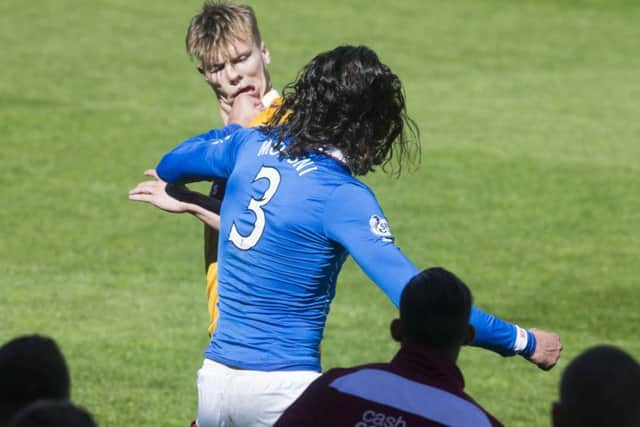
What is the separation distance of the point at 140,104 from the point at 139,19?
516 cm

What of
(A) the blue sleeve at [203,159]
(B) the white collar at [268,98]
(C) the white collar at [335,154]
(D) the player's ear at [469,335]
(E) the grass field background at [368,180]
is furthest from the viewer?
(E) the grass field background at [368,180]

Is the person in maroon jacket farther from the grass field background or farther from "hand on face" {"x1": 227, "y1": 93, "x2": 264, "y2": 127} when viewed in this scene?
the grass field background

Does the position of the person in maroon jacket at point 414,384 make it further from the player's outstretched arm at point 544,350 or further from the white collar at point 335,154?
the white collar at point 335,154

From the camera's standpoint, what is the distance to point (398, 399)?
4.23 metres

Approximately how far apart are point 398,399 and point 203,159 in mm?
1859

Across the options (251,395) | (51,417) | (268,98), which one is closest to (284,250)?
(251,395)

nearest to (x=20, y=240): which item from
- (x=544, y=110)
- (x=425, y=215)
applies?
(x=425, y=215)

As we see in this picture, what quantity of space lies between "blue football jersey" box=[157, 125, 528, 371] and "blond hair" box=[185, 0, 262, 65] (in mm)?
1218

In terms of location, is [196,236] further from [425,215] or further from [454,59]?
[454,59]

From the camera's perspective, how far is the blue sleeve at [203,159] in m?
5.62

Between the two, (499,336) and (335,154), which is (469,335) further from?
(335,154)

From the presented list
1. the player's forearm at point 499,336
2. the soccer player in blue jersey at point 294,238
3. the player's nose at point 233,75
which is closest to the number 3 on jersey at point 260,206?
the soccer player in blue jersey at point 294,238

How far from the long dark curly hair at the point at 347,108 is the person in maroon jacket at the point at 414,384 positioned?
1.13 meters

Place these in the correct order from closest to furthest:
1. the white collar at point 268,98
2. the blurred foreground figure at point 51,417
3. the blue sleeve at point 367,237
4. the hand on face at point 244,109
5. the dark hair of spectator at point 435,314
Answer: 1. the blurred foreground figure at point 51,417
2. the dark hair of spectator at point 435,314
3. the blue sleeve at point 367,237
4. the hand on face at point 244,109
5. the white collar at point 268,98
